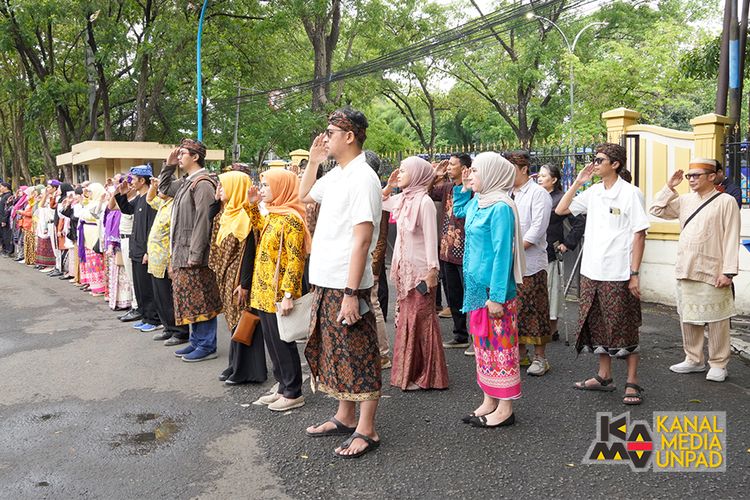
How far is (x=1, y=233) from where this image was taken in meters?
17.4

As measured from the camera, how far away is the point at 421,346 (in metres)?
5.27

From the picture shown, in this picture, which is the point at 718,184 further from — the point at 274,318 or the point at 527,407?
the point at 274,318

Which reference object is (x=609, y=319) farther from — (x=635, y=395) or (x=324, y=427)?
(x=324, y=427)

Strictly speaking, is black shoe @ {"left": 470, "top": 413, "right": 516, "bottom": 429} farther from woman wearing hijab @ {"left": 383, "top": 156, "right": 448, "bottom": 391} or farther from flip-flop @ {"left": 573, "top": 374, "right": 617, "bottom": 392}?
flip-flop @ {"left": 573, "top": 374, "right": 617, "bottom": 392}

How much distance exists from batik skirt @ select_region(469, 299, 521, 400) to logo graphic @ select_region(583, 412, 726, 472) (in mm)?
607

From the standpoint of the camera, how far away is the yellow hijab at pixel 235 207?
213 inches

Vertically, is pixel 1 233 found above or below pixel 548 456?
above

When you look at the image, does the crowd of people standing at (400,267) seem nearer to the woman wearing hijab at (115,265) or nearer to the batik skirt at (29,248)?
the woman wearing hijab at (115,265)

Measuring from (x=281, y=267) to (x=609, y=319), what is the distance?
7.63ft

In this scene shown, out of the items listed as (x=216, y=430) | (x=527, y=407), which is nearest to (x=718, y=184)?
(x=527, y=407)

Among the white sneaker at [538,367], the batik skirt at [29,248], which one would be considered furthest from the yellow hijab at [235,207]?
the batik skirt at [29,248]

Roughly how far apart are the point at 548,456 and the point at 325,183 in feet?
6.73

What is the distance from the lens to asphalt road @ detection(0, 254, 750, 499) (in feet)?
11.9

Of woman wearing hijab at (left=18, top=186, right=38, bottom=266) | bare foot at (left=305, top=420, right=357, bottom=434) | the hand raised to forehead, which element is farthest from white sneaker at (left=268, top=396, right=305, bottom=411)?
woman wearing hijab at (left=18, top=186, right=38, bottom=266)
